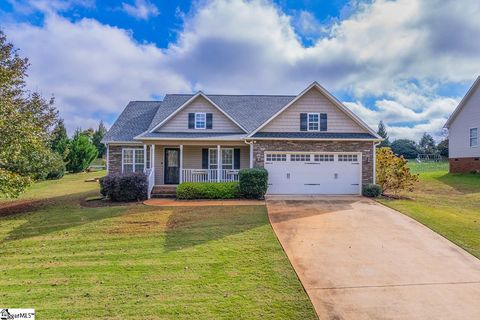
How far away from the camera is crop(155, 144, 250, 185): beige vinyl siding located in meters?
17.7

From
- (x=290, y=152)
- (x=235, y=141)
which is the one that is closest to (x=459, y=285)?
(x=290, y=152)

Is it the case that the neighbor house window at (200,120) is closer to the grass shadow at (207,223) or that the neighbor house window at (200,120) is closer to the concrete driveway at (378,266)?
the grass shadow at (207,223)

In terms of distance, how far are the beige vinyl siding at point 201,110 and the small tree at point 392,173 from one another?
8187mm

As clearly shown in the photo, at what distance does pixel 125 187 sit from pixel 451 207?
593 inches

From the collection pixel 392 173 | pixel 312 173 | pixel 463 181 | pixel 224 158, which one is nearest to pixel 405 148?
pixel 463 181

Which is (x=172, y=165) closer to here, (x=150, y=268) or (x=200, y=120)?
(x=200, y=120)

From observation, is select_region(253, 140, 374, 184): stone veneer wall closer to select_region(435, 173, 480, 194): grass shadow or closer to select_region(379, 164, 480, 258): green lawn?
select_region(379, 164, 480, 258): green lawn

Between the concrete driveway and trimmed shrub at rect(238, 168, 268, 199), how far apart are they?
3.09 m

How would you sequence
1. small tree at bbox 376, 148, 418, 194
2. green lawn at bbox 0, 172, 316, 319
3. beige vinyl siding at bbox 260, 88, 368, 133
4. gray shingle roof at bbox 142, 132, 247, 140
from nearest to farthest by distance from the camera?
green lawn at bbox 0, 172, 316, 319
small tree at bbox 376, 148, 418, 194
beige vinyl siding at bbox 260, 88, 368, 133
gray shingle roof at bbox 142, 132, 247, 140

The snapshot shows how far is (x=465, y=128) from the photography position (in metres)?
23.5

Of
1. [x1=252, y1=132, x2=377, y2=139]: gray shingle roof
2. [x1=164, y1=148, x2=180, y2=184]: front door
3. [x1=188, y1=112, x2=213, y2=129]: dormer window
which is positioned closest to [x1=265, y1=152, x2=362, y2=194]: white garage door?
[x1=252, y1=132, x2=377, y2=139]: gray shingle roof

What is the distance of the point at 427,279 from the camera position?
6.07 metres

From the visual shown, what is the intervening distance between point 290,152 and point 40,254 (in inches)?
462

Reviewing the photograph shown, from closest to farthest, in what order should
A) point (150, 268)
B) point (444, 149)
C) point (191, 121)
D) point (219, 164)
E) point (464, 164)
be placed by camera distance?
point (150, 268), point (219, 164), point (191, 121), point (464, 164), point (444, 149)
